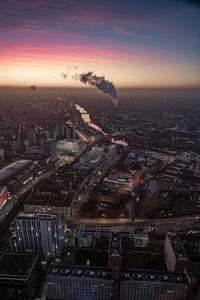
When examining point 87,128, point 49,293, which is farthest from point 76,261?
point 87,128

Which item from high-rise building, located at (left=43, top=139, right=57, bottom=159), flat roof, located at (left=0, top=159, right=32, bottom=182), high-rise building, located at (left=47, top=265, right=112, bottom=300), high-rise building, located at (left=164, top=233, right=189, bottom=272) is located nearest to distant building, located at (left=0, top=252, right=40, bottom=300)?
high-rise building, located at (left=47, top=265, right=112, bottom=300)

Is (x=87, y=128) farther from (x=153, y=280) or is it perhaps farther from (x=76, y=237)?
(x=153, y=280)

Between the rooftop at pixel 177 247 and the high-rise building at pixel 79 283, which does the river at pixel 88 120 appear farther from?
the high-rise building at pixel 79 283

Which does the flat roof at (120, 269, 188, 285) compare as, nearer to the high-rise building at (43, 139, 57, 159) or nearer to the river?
the high-rise building at (43, 139, 57, 159)

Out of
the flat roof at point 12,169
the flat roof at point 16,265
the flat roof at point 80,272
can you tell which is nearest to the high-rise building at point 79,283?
the flat roof at point 80,272

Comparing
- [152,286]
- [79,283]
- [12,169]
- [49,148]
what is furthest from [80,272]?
[49,148]

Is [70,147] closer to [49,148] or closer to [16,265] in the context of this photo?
[49,148]
